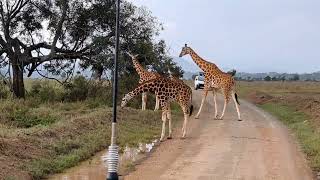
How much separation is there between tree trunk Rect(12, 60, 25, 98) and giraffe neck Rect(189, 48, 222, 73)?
27.7 feet

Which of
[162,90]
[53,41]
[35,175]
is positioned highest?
[53,41]

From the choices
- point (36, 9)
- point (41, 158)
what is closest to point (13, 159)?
point (41, 158)

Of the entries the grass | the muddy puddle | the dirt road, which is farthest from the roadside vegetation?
the grass

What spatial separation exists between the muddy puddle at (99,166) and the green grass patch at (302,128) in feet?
13.6

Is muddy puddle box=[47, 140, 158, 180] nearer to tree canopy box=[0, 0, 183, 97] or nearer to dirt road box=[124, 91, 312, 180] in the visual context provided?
dirt road box=[124, 91, 312, 180]

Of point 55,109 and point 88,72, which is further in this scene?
point 88,72

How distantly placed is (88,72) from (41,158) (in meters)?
16.3

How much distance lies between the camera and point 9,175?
423 inches

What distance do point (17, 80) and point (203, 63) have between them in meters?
9.09

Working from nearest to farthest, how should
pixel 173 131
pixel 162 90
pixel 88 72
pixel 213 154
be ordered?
pixel 213 154, pixel 162 90, pixel 173 131, pixel 88 72

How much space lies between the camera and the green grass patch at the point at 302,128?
14.3 meters

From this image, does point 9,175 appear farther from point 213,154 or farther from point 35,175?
point 213,154

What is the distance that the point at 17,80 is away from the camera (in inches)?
1043

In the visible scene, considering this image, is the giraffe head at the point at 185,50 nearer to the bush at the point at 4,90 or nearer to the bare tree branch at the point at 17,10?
the bare tree branch at the point at 17,10
